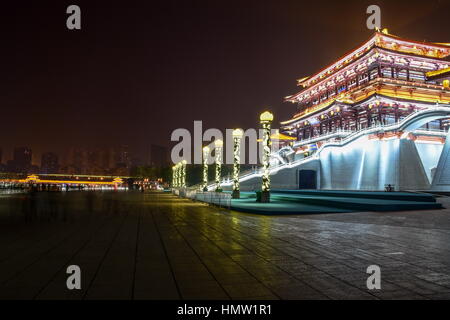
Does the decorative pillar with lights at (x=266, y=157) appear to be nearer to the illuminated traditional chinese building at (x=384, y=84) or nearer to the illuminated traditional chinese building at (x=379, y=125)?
the illuminated traditional chinese building at (x=379, y=125)

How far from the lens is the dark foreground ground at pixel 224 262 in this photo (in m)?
4.45

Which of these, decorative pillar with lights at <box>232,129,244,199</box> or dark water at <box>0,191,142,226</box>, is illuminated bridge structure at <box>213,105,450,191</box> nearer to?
decorative pillar with lights at <box>232,129,244,199</box>

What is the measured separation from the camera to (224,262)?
20.2 ft

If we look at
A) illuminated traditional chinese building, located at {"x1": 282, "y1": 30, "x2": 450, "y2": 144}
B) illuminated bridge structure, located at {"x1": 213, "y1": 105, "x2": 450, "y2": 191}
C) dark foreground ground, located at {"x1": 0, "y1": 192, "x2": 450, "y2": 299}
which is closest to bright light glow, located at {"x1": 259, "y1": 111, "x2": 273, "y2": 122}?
dark foreground ground, located at {"x1": 0, "y1": 192, "x2": 450, "y2": 299}

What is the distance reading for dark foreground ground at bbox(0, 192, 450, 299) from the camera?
4453 mm

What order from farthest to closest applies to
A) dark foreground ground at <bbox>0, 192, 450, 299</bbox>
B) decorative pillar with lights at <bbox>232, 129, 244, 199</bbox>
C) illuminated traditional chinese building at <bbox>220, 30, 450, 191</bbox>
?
illuminated traditional chinese building at <bbox>220, 30, 450, 191</bbox> < decorative pillar with lights at <bbox>232, 129, 244, 199</bbox> < dark foreground ground at <bbox>0, 192, 450, 299</bbox>

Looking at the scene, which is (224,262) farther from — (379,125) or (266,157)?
(379,125)

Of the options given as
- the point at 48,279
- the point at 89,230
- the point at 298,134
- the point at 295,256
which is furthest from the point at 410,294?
the point at 298,134

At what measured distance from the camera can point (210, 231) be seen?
1030 centimetres

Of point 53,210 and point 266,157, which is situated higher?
point 266,157

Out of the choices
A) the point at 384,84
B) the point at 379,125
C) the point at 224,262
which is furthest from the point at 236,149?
the point at 384,84

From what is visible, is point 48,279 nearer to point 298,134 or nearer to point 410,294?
point 410,294

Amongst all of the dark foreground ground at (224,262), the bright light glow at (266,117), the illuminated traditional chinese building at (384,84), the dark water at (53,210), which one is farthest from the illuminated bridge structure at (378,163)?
the dark water at (53,210)

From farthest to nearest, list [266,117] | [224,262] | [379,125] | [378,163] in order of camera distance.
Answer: [379,125], [378,163], [266,117], [224,262]
